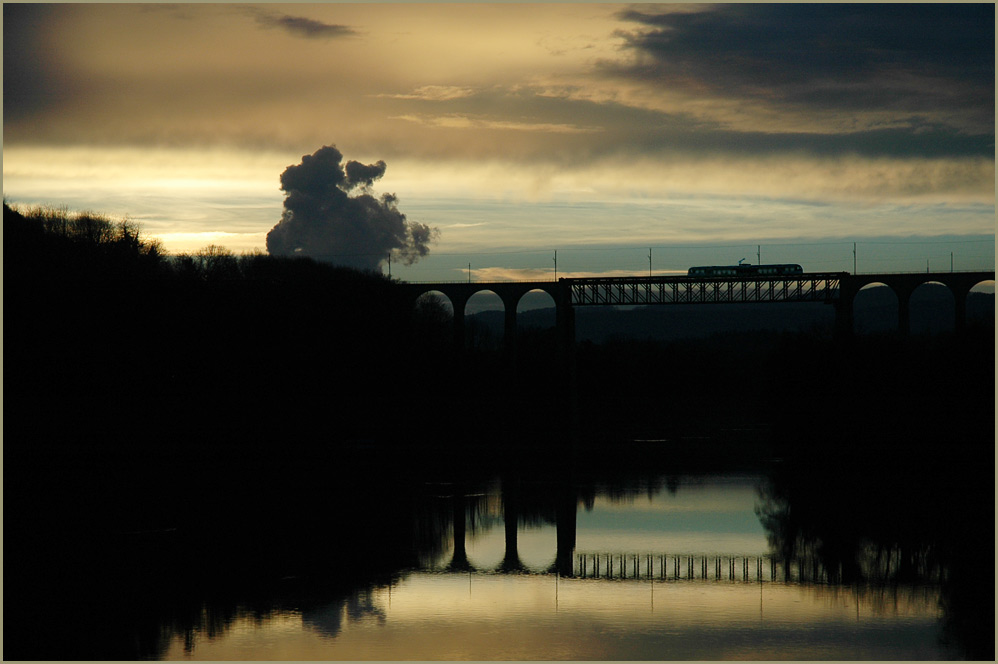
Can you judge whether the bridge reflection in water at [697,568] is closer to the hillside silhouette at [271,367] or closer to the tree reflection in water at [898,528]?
the tree reflection in water at [898,528]

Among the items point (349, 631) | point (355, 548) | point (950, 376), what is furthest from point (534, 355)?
point (349, 631)

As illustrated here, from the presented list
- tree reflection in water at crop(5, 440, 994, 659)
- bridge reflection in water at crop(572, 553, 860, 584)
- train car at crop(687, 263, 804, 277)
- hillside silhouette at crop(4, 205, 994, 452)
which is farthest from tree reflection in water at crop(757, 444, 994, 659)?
train car at crop(687, 263, 804, 277)

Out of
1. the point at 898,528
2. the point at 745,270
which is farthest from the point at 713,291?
the point at 898,528

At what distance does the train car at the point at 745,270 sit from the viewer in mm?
87250

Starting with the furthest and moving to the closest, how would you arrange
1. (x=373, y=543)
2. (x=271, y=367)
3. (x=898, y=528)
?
1. (x=271, y=367)
2. (x=898, y=528)
3. (x=373, y=543)

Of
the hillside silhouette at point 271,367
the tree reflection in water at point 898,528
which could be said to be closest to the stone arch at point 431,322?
the hillside silhouette at point 271,367

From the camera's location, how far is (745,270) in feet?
288

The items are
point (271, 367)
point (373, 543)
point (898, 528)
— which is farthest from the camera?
point (271, 367)

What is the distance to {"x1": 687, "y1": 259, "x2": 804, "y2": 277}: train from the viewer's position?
8725 centimetres

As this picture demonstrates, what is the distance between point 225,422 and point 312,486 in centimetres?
2752

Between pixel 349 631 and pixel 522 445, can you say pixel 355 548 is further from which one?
pixel 522 445

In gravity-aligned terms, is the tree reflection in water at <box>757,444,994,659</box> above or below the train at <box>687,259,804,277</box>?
below

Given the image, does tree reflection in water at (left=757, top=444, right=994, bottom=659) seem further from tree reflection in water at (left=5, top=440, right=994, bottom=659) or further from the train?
the train

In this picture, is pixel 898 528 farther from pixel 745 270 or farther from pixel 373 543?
pixel 745 270
